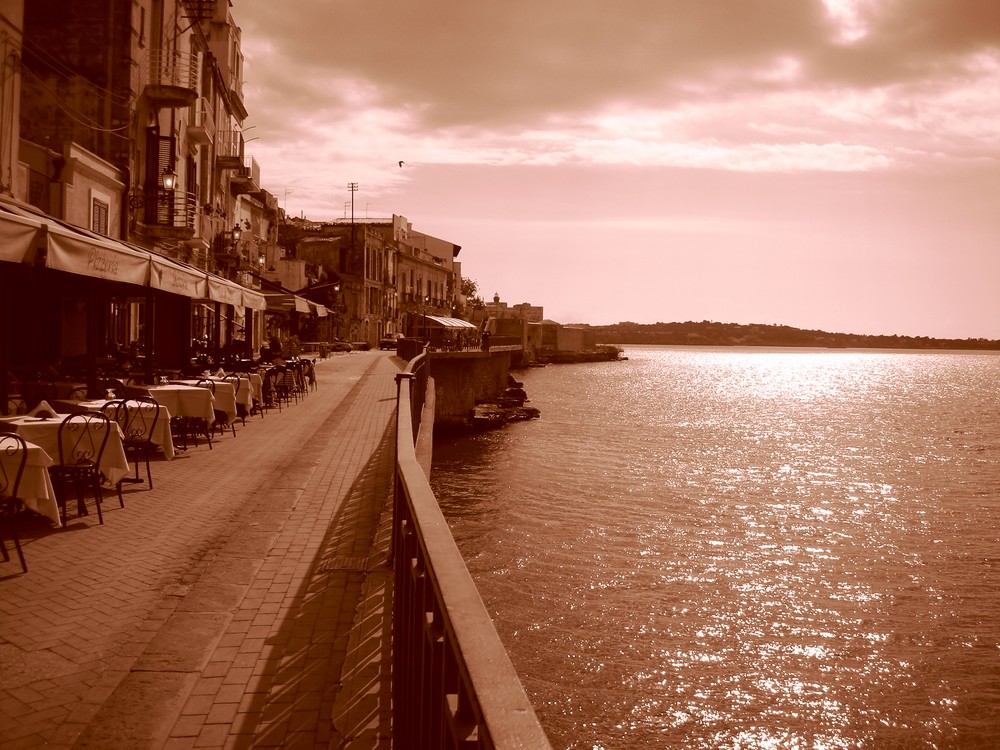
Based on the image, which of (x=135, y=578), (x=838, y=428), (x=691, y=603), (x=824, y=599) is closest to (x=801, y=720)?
(x=691, y=603)

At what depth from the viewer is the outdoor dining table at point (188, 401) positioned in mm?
12133

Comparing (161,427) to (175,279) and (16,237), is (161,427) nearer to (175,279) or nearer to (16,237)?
(175,279)

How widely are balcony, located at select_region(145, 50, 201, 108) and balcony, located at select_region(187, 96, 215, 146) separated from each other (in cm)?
184

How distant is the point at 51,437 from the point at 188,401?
4.46 metres

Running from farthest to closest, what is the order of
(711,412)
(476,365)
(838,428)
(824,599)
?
1. (711,412)
2. (838,428)
3. (476,365)
4. (824,599)

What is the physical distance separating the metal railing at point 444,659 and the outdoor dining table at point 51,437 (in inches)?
198

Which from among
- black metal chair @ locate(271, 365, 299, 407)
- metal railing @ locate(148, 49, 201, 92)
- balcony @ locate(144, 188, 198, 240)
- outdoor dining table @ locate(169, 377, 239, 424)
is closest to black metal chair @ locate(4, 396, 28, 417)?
outdoor dining table @ locate(169, 377, 239, 424)

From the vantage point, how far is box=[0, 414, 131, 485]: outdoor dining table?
7609 mm

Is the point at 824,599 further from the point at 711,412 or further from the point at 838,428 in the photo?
the point at 711,412

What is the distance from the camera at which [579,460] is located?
33125 mm

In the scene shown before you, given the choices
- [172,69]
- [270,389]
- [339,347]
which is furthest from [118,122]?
[339,347]

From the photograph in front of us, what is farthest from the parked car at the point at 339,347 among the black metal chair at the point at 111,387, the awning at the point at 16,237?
the awning at the point at 16,237

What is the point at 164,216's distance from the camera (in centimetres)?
2303

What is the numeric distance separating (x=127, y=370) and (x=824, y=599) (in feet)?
44.4
